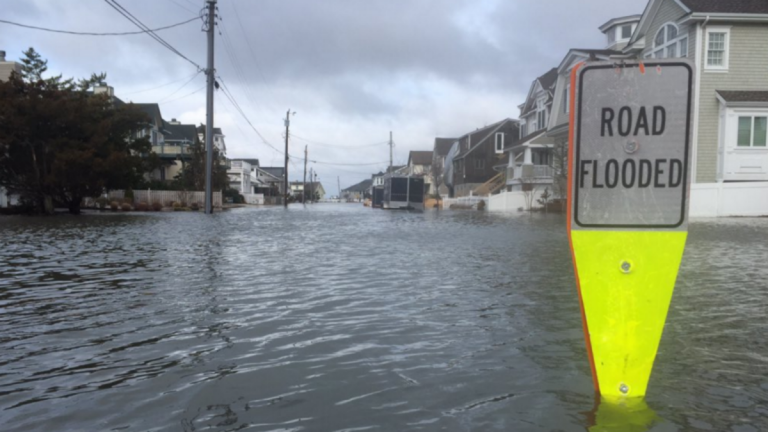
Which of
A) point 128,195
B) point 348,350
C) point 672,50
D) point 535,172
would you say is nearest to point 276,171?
point 128,195

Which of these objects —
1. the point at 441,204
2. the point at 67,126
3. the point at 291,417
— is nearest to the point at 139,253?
the point at 291,417

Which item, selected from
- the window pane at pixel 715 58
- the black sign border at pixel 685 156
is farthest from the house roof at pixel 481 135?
the black sign border at pixel 685 156

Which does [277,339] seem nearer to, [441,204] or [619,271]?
[619,271]

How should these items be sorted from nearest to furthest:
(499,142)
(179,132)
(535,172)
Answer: (535,172) < (499,142) < (179,132)

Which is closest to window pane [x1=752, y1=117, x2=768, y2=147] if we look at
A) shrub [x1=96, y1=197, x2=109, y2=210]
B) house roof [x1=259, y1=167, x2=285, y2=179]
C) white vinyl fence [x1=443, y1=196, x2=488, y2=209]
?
white vinyl fence [x1=443, y1=196, x2=488, y2=209]

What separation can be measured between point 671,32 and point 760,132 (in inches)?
235

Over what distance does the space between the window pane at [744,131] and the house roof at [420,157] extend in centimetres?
8787

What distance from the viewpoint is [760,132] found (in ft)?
82.1

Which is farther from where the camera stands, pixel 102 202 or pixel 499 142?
pixel 499 142

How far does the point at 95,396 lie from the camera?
367 cm

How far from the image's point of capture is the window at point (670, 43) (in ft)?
86.1

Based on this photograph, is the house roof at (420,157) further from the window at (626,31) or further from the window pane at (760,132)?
the window pane at (760,132)

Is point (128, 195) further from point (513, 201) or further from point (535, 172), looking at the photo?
point (535, 172)

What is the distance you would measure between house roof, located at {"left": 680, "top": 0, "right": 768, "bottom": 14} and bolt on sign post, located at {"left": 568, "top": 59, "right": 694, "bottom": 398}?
85.2 feet
